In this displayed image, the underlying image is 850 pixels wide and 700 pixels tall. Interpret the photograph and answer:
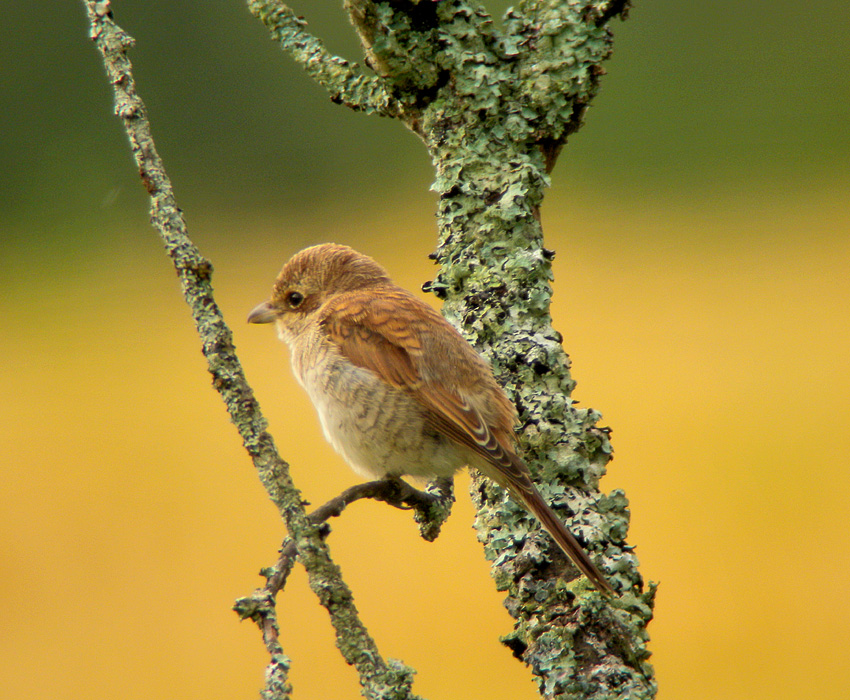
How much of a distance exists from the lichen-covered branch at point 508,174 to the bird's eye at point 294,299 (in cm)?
82

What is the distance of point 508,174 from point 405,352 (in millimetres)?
618

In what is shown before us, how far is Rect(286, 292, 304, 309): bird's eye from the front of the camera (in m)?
3.21

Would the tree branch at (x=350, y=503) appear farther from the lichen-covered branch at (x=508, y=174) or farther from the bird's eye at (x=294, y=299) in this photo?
the bird's eye at (x=294, y=299)

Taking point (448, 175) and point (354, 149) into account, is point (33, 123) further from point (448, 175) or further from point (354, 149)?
point (448, 175)

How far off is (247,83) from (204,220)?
4.47 feet

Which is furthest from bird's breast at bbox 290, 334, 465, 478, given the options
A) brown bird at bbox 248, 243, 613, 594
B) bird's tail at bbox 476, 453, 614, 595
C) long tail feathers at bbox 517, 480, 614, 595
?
long tail feathers at bbox 517, 480, 614, 595

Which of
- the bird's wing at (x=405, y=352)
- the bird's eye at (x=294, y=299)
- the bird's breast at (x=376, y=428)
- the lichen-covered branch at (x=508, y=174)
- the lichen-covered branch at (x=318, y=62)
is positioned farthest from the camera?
the bird's eye at (x=294, y=299)

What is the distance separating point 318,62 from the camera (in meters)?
2.75

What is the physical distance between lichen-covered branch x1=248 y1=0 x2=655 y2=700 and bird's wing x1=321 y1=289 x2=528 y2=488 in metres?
0.12

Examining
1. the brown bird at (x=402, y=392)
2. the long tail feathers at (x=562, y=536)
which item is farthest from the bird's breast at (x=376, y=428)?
the long tail feathers at (x=562, y=536)

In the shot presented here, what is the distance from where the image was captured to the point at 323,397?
2.76 meters

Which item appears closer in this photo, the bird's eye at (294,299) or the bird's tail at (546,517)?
the bird's tail at (546,517)

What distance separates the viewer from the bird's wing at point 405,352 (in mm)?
2398

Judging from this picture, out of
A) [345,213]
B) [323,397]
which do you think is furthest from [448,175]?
[345,213]
